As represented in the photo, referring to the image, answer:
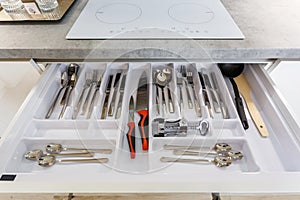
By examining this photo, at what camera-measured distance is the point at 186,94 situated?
727 mm

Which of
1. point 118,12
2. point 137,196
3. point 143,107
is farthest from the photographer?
point 118,12

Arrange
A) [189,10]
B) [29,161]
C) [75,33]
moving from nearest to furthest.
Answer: [29,161] → [75,33] → [189,10]

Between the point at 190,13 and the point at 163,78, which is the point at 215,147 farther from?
the point at 190,13

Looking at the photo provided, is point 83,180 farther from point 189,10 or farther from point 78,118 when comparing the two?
point 189,10

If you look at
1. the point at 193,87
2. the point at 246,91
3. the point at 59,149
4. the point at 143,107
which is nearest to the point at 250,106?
the point at 246,91

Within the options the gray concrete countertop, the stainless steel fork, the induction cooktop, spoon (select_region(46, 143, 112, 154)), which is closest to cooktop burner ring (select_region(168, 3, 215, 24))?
the induction cooktop

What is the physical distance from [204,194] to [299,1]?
0.84m

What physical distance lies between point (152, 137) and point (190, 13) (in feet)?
1.48

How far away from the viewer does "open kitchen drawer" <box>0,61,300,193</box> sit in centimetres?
42

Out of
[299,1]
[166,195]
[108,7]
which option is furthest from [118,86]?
[299,1]

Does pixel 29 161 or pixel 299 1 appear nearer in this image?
pixel 29 161

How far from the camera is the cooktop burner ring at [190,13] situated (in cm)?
73

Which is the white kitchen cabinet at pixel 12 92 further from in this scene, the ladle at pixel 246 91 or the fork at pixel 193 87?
the ladle at pixel 246 91

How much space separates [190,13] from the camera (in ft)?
2.55
